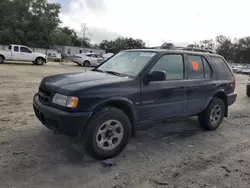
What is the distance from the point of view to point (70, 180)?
3.00 metres

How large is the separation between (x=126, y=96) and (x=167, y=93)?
93 cm

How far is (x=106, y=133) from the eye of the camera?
3598mm

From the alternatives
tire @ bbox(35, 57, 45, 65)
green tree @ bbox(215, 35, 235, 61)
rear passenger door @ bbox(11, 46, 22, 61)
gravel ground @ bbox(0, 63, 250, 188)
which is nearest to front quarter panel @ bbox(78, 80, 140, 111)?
gravel ground @ bbox(0, 63, 250, 188)

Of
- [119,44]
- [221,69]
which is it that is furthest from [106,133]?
[119,44]

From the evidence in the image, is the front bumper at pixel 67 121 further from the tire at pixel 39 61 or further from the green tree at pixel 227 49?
the green tree at pixel 227 49

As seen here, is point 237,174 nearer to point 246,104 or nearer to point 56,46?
point 246,104

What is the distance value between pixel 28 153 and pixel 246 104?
8001 mm

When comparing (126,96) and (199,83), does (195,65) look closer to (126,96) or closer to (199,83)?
(199,83)

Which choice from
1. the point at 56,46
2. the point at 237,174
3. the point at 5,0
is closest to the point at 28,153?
the point at 237,174

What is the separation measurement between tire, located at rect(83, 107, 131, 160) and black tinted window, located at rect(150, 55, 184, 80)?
3.75 feet

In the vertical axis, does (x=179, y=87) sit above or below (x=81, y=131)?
above

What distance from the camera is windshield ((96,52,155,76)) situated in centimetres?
408

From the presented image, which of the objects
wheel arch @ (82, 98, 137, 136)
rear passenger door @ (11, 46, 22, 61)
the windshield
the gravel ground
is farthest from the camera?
rear passenger door @ (11, 46, 22, 61)

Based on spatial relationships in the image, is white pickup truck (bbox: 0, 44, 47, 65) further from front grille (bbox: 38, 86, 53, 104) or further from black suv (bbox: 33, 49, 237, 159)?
front grille (bbox: 38, 86, 53, 104)
